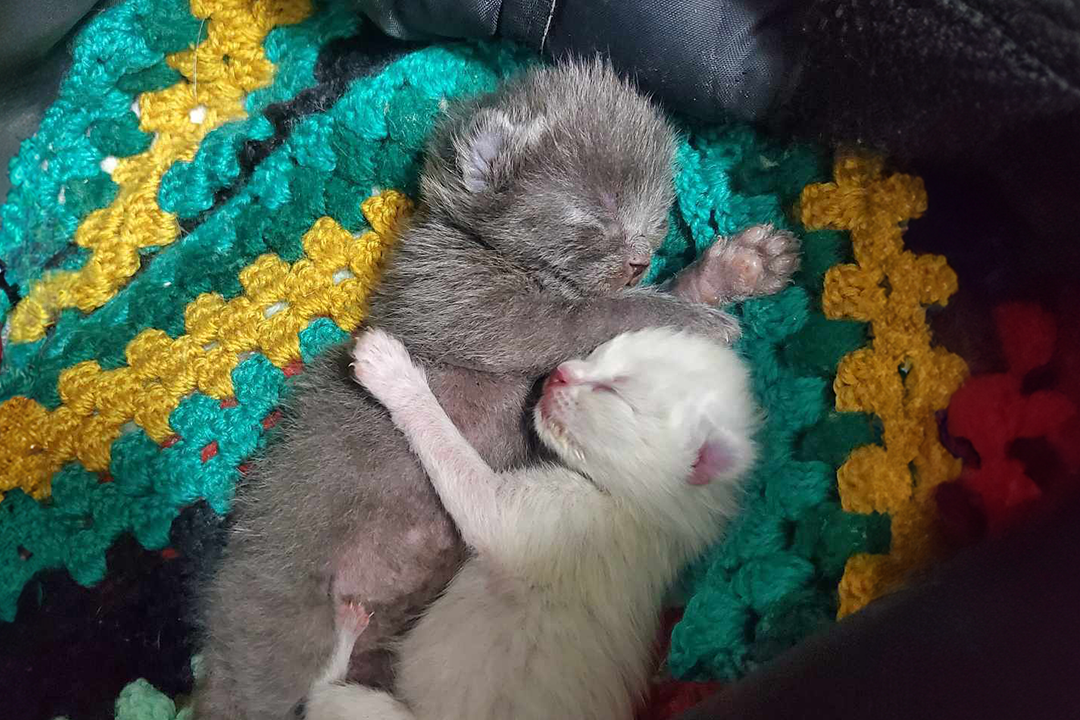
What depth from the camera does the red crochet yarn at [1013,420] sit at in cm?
75

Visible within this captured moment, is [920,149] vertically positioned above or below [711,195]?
above

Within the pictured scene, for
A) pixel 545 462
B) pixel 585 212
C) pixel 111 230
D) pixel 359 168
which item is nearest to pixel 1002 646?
pixel 545 462

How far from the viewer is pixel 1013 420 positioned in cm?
83

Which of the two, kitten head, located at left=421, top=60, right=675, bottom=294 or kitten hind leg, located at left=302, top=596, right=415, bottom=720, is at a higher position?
kitten head, located at left=421, top=60, right=675, bottom=294

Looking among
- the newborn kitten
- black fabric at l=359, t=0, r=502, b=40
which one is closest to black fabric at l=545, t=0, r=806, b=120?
black fabric at l=359, t=0, r=502, b=40

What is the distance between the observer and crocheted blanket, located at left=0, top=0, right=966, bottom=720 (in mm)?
1067

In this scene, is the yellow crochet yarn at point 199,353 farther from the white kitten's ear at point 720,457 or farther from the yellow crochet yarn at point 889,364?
the yellow crochet yarn at point 889,364

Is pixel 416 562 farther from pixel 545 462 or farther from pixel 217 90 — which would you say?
pixel 217 90

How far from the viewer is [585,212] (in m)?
1.29

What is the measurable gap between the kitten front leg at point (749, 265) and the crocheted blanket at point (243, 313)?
0.09ft

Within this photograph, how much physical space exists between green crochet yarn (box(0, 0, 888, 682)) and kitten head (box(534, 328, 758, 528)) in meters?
0.06

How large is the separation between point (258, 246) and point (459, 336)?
1.26ft

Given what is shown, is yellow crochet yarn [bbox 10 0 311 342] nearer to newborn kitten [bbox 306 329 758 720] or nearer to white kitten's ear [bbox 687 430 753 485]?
newborn kitten [bbox 306 329 758 720]

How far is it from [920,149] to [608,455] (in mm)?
549
